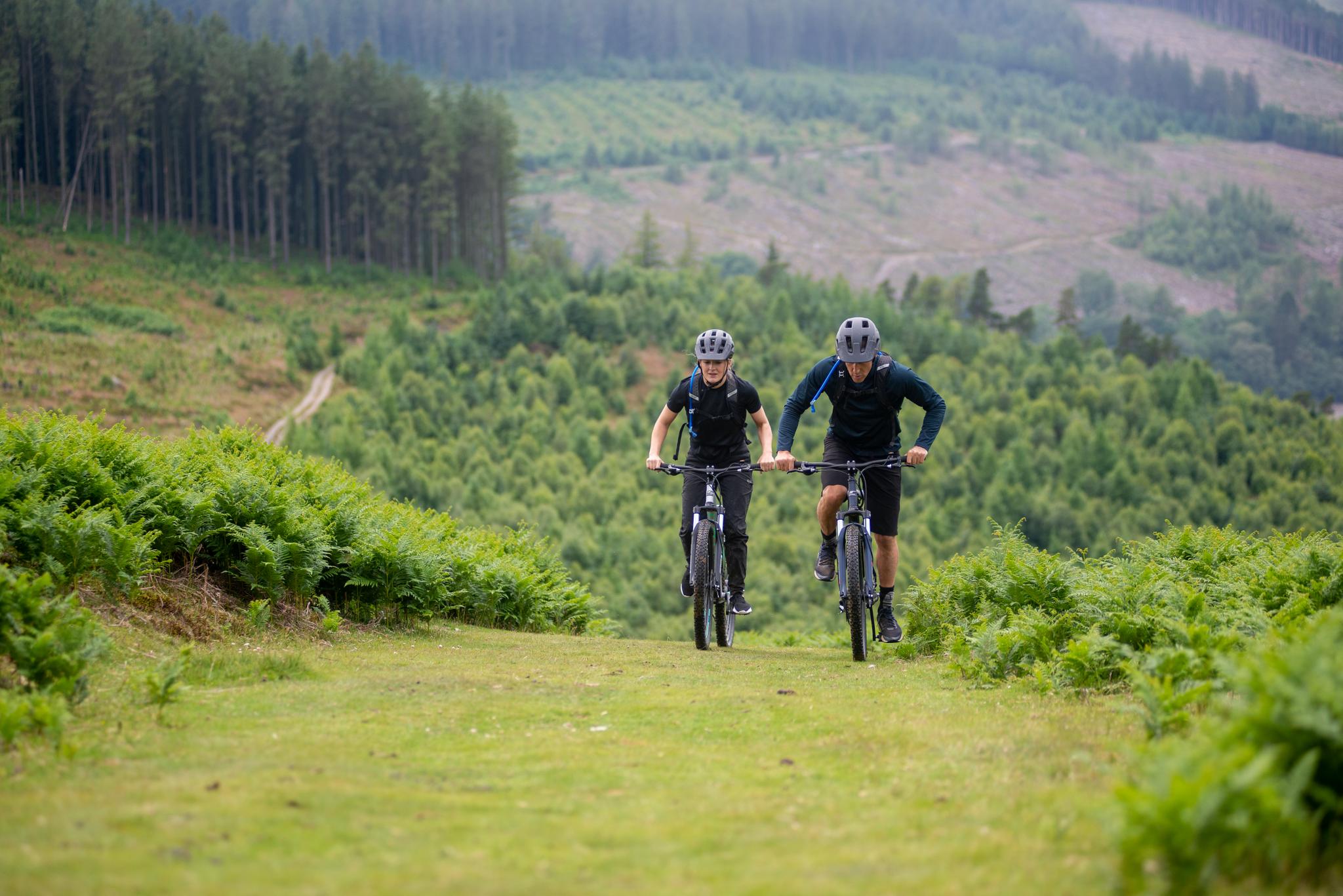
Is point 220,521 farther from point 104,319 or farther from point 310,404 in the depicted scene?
point 310,404

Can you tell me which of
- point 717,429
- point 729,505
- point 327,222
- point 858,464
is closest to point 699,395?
point 717,429

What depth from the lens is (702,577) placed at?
12.5 meters

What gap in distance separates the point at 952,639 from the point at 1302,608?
132 inches

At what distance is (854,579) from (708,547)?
169 cm

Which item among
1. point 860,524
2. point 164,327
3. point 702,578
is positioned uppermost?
point 860,524

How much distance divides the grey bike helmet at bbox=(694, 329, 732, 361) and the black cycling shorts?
141 centimetres

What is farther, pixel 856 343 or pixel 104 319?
pixel 104 319

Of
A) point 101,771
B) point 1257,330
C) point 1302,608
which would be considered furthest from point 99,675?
point 1257,330

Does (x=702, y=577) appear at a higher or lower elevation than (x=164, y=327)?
higher

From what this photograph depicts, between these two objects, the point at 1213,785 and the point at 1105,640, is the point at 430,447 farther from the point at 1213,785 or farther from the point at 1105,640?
the point at 1213,785

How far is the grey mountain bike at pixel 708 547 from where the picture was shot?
40.8ft

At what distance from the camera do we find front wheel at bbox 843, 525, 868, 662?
37.8 ft

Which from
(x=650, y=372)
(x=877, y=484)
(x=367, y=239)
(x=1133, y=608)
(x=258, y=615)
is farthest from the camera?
(x=367, y=239)

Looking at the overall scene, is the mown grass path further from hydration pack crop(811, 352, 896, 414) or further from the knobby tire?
hydration pack crop(811, 352, 896, 414)
